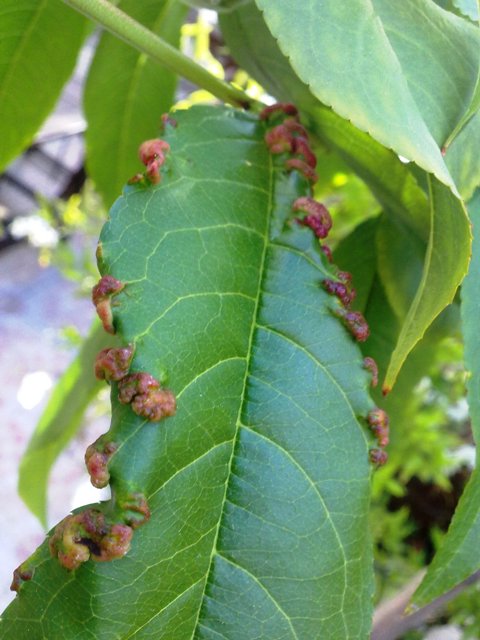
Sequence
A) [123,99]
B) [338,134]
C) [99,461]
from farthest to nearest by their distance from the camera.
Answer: [123,99] < [338,134] < [99,461]

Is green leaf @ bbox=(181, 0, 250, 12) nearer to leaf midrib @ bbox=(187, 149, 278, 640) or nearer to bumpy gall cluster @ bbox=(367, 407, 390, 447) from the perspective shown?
leaf midrib @ bbox=(187, 149, 278, 640)

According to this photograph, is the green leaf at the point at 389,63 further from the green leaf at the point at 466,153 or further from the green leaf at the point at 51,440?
the green leaf at the point at 51,440

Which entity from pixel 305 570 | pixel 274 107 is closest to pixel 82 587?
Result: pixel 305 570

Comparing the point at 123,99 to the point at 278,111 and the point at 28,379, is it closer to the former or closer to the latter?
the point at 278,111

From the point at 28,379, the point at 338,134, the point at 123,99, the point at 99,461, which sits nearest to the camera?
the point at 99,461

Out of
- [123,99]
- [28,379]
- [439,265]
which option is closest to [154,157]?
[439,265]
